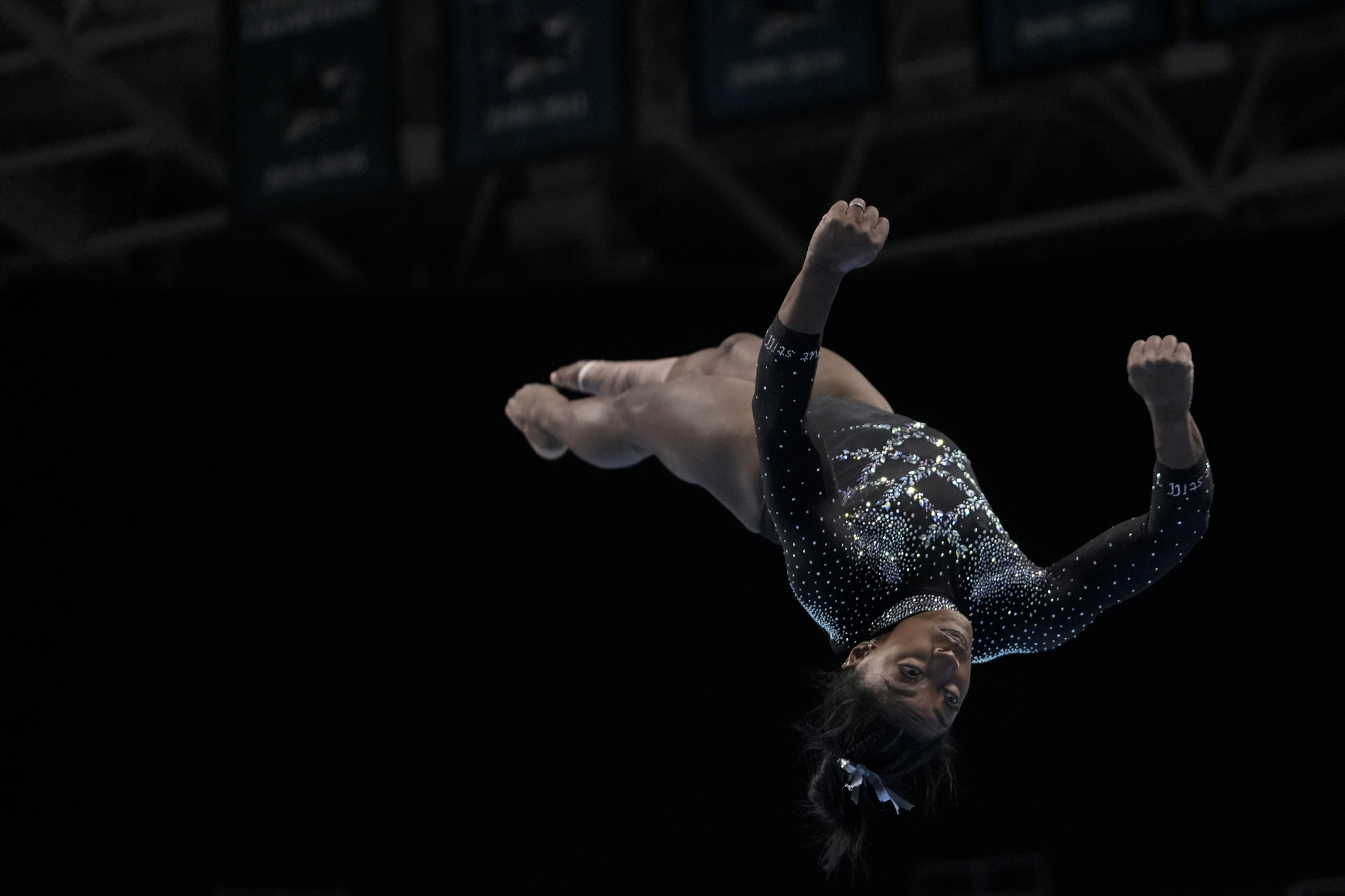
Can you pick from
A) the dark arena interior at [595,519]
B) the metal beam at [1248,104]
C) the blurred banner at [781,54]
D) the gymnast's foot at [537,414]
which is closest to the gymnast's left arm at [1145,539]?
the gymnast's foot at [537,414]

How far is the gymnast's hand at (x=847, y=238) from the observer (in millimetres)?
2629

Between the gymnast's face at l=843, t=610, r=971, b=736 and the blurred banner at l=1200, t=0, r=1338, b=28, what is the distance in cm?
289

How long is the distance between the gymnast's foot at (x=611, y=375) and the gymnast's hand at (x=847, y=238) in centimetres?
116

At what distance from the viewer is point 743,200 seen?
7.57 m

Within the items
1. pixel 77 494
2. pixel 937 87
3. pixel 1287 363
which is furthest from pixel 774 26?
pixel 77 494

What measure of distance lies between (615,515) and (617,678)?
77 cm

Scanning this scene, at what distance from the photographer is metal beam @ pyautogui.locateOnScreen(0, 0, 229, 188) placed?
6559mm

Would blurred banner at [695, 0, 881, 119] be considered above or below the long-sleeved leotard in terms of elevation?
above

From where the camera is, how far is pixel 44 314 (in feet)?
23.3

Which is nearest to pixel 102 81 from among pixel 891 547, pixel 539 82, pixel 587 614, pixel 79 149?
pixel 79 149

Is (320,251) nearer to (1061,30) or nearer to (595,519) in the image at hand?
(595,519)

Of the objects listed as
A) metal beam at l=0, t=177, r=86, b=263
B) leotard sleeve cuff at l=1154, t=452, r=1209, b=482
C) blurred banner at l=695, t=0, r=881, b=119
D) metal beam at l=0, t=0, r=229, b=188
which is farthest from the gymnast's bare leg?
metal beam at l=0, t=177, r=86, b=263

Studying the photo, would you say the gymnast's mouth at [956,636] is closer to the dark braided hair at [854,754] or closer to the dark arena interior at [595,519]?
the dark braided hair at [854,754]

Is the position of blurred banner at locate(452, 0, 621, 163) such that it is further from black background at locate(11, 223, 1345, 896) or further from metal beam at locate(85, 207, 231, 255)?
metal beam at locate(85, 207, 231, 255)
